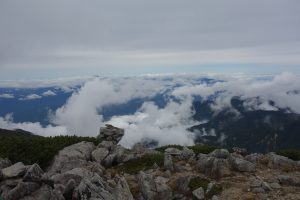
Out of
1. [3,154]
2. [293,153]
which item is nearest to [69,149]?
[3,154]

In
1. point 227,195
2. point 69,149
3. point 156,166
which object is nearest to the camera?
point 227,195

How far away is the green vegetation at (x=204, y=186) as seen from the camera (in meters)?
22.4

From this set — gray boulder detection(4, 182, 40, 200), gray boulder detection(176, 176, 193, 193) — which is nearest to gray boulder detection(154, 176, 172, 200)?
gray boulder detection(176, 176, 193, 193)

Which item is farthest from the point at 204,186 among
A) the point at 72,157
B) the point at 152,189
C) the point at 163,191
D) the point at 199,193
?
the point at 72,157

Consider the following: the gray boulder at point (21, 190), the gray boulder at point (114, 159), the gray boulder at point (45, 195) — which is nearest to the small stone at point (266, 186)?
the gray boulder at point (114, 159)

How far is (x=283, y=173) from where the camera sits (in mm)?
26469

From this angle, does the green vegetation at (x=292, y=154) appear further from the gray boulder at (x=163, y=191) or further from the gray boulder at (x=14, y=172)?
the gray boulder at (x=14, y=172)

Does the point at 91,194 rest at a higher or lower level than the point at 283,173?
higher

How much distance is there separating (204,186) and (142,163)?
22.6 ft

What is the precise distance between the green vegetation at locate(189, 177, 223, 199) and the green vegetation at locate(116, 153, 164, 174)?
4.68 meters

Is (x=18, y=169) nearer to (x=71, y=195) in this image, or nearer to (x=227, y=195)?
(x=71, y=195)

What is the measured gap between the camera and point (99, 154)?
3091 centimetres

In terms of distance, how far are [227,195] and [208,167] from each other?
4490 mm

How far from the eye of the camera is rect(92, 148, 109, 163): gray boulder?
30269 mm
